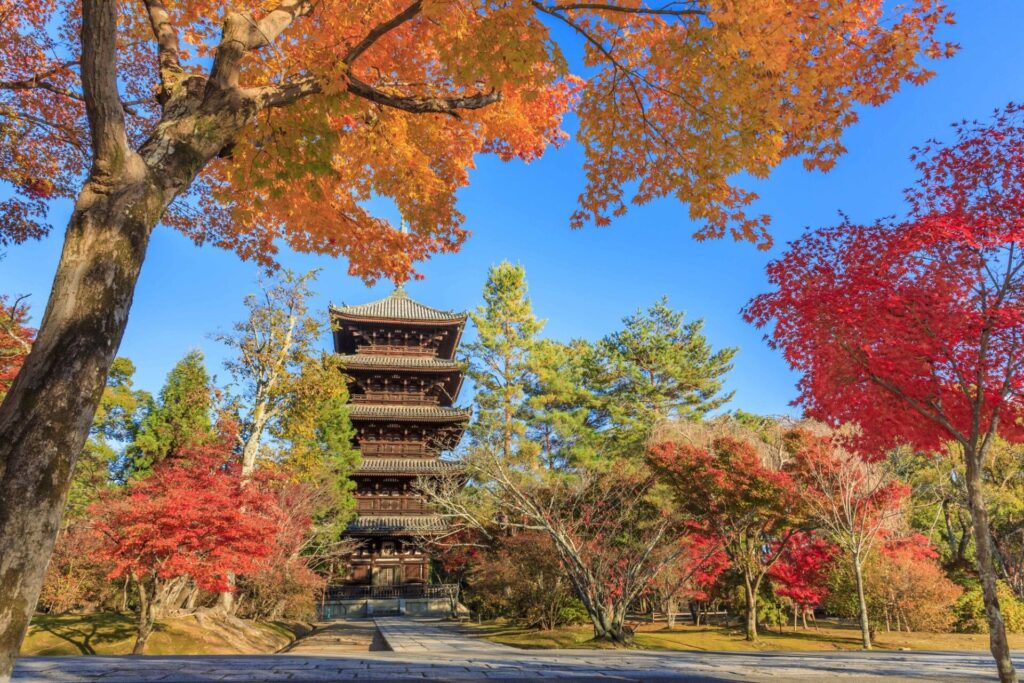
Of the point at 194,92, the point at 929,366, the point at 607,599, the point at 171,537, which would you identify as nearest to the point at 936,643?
the point at 607,599

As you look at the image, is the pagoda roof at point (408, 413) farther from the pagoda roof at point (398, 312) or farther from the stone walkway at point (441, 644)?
the stone walkway at point (441, 644)

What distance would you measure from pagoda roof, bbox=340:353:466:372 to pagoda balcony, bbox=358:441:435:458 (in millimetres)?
3592

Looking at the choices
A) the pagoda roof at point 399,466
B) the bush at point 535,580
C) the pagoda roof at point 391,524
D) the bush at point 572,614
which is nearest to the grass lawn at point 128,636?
the bush at point 535,580

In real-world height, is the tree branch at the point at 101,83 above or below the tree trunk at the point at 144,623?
above

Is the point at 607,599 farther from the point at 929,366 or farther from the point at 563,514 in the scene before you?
the point at 929,366

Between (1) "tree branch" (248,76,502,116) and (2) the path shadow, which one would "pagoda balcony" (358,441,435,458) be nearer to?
(2) the path shadow

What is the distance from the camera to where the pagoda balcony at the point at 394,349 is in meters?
29.1

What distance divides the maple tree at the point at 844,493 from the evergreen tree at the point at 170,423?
19535mm

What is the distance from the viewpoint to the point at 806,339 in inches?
272

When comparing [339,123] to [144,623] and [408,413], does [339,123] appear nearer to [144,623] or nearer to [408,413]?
[144,623]

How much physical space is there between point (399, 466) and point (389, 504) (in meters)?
1.90

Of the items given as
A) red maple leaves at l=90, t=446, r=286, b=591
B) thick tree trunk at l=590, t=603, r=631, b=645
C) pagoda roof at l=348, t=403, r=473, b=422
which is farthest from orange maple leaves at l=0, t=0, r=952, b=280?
pagoda roof at l=348, t=403, r=473, b=422

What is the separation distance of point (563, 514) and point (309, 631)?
10777mm

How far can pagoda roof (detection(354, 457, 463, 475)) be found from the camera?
2534cm
